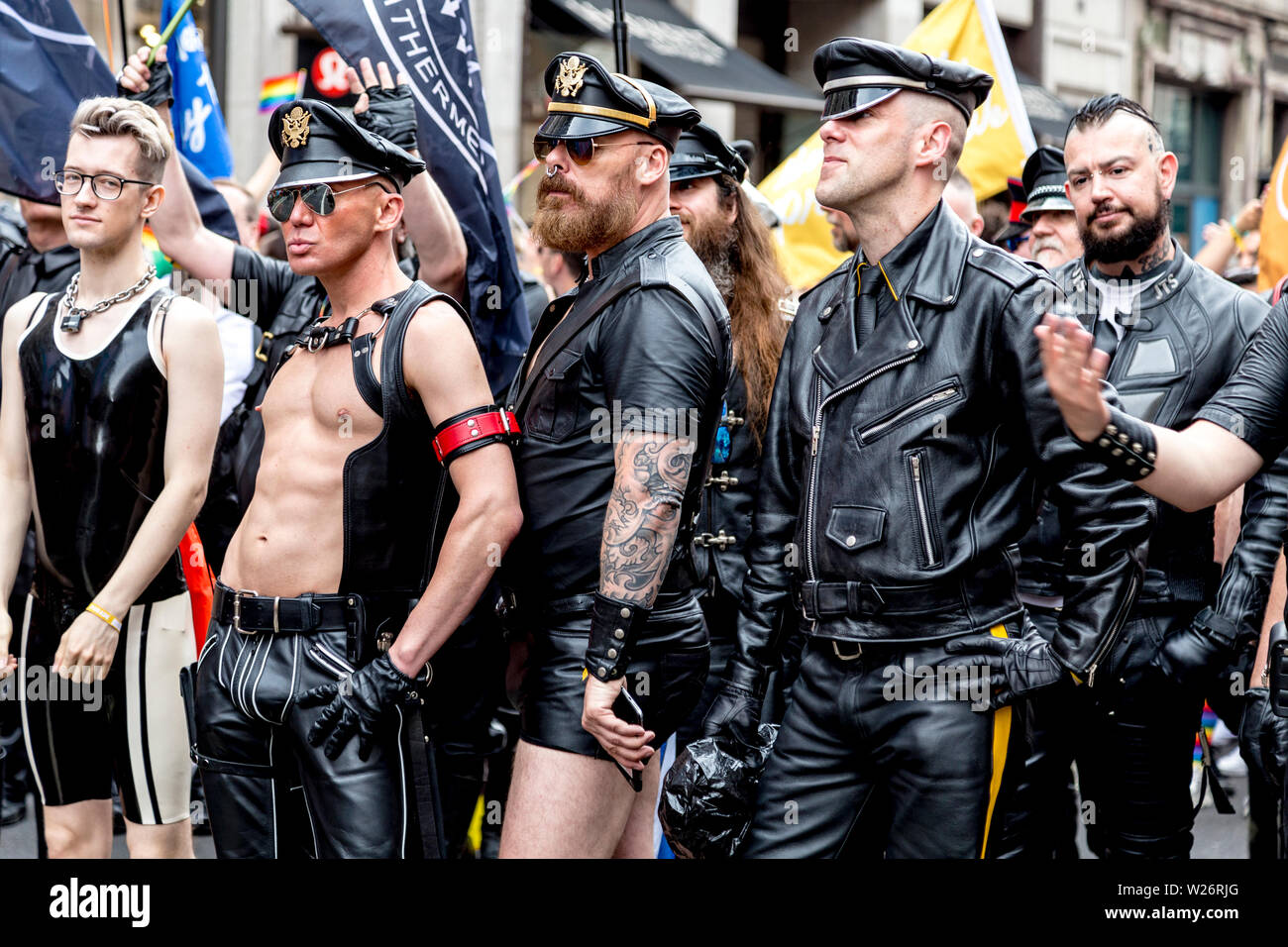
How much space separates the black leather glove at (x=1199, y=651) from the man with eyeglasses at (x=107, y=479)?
2.72 m

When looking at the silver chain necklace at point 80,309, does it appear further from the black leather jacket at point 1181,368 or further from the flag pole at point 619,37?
the black leather jacket at point 1181,368

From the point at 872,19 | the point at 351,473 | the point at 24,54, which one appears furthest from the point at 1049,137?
the point at 351,473

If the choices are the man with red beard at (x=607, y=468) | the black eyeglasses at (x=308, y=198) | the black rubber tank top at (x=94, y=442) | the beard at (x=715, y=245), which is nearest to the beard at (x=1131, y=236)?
the beard at (x=715, y=245)

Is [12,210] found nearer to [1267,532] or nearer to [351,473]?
[351,473]

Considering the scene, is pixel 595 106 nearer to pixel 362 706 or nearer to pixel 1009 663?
pixel 362 706

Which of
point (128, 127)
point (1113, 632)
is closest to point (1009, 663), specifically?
point (1113, 632)

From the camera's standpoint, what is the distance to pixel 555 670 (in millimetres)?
3650

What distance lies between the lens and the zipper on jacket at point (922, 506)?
3344 mm

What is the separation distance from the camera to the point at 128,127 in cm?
434

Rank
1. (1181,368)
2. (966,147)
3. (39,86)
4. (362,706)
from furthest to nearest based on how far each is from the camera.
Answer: (966,147) → (39,86) → (1181,368) → (362,706)

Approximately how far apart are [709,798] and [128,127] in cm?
247

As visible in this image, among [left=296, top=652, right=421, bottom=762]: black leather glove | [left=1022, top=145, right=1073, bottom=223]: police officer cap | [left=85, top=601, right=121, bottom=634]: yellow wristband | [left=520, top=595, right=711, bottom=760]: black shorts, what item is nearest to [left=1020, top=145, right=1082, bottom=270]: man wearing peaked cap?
[left=1022, top=145, right=1073, bottom=223]: police officer cap

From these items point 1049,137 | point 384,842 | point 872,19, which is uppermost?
point 872,19

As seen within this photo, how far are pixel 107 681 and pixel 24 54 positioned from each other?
85.8 inches
